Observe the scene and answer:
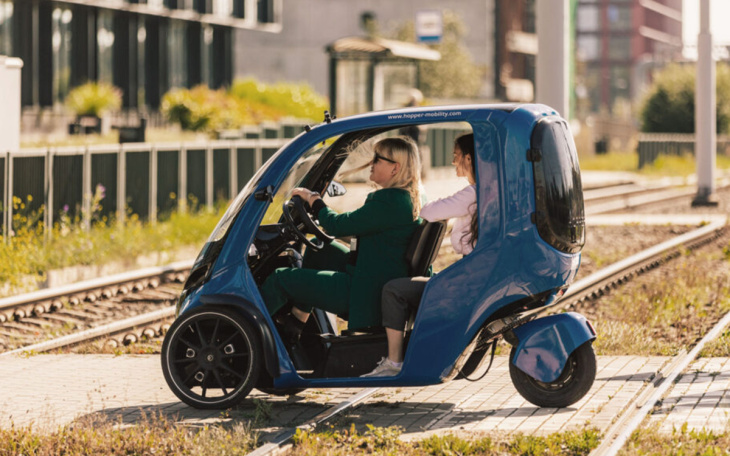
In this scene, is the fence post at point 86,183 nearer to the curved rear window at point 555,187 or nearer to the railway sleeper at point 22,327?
the railway sleeper at point 22,327

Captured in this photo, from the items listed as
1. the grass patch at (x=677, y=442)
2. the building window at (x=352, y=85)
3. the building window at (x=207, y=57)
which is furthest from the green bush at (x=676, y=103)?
the grass patch at (x=677, y=442)

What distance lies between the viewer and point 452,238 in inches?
279

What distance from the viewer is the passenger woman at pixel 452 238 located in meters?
6.98

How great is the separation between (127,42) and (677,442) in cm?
4030

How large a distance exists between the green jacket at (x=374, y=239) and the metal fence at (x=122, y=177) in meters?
8.48

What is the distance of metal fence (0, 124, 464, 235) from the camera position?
15.6m

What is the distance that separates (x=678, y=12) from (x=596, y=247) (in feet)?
543

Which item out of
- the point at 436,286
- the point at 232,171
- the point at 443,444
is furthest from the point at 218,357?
the point at 232,171

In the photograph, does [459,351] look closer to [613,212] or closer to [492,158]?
[492,158]

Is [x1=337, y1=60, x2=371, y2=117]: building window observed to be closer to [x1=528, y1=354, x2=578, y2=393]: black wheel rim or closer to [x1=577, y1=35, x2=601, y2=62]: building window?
[x1=528, y1=354, x2=578, y2=393]: black wheel rim

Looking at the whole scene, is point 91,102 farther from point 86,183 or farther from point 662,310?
point 662,310

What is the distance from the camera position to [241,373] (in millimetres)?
7332

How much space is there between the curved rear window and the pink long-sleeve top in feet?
1.18

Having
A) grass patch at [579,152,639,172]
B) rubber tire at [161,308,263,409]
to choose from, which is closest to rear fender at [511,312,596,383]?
rubber tire at [161,308,263,409]
